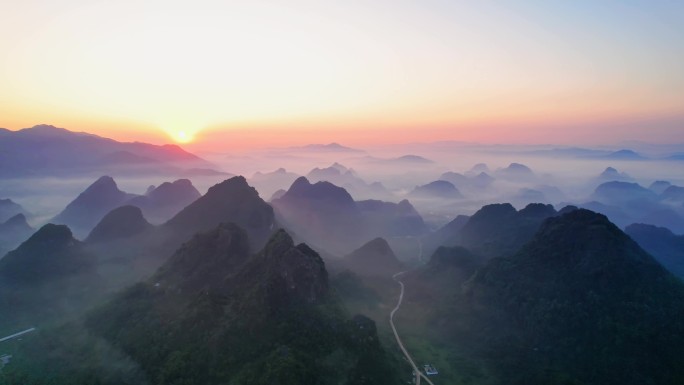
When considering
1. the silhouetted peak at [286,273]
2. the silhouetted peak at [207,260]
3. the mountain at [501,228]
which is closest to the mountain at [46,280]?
the silhouetted peak at [207,260]

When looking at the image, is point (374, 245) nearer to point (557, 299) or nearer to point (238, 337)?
point (557, 299)

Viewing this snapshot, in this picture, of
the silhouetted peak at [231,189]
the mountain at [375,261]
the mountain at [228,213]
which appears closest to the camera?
the mountain at [228,213]

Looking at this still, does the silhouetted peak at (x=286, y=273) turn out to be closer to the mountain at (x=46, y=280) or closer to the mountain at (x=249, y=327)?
the mountain at (x=249, y=327)

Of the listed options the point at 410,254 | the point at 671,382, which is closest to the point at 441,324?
the point at 671,382

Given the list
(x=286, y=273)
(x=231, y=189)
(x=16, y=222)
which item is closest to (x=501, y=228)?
(x=231, y=189)

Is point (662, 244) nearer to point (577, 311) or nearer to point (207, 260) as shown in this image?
point (577, 311)

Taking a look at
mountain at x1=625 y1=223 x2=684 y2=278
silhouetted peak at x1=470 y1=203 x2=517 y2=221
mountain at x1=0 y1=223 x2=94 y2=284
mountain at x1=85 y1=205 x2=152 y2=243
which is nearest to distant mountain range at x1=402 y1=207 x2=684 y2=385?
silhouetted peak at x1=470 y1=203 x2=517 y2=221
